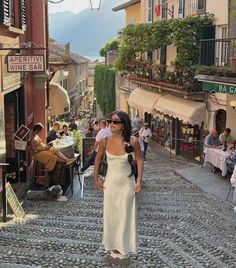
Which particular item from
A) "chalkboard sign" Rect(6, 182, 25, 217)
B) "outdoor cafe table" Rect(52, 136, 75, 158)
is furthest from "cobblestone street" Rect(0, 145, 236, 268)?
"outdoor cafe table" Rect(52, 136, 75, 158)

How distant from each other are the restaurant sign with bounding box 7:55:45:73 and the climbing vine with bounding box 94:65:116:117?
3181 centimetres

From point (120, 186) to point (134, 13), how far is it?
105 ft

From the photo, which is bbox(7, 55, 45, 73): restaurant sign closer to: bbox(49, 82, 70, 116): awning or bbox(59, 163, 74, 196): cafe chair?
bbox(59, 163, 74, 196): cafe chair

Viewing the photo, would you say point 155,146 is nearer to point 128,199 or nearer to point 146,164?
point 146,164

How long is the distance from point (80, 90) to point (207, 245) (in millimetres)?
64868

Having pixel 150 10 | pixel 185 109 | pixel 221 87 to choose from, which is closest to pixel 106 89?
pixel 150 10

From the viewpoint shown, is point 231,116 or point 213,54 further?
point 213,54

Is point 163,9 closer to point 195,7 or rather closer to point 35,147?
point 195,7

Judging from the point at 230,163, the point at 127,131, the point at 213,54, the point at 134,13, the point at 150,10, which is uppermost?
the point at 134,13

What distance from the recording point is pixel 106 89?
146 ft

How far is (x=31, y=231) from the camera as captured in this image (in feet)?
26.7

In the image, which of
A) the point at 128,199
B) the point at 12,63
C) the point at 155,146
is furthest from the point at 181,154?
the point at 128,199

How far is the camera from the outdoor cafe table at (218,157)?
14656mm

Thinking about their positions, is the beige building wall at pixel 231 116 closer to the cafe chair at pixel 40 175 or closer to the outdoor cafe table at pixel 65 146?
the outdoor cafe table at pixel 65 146
